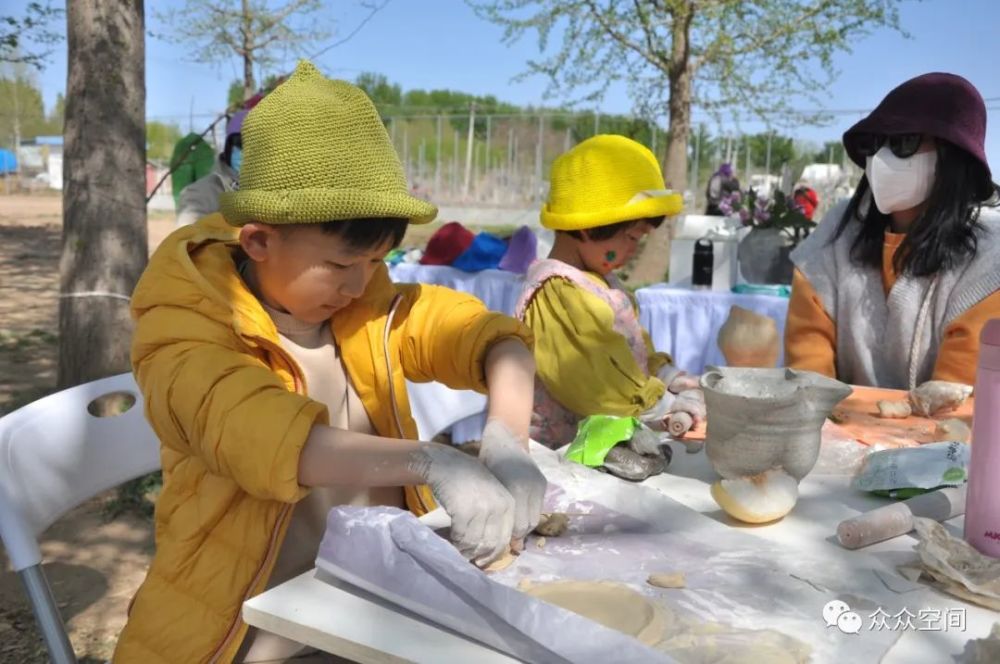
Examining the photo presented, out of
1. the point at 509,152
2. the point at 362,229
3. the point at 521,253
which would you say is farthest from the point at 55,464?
the point at 509,152

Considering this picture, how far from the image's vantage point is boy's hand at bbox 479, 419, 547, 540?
3.29ft

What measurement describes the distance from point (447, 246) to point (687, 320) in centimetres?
165

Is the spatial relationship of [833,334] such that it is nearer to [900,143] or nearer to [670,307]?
[900,143]

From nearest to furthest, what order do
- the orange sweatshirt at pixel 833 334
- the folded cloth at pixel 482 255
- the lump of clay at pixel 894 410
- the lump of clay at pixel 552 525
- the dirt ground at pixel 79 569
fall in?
the lump of clay at pixel 552 525 < the lump of clay at pixel 894 410 < the orange sweatshirt at pixel 833 334 < the dirt ground at pixel 79 569 < the folded cloth at pixel 482 255

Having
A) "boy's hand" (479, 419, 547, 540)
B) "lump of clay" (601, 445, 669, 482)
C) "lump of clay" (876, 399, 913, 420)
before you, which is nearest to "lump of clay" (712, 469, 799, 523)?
"lump of clay" (601, 445, 669, 482)

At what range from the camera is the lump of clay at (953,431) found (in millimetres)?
1519

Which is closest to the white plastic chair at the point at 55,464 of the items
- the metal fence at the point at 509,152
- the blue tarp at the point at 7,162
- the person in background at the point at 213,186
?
the person in background at the point at 213,186

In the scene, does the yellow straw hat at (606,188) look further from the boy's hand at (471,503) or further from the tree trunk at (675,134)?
the tree trunk at (675,134)

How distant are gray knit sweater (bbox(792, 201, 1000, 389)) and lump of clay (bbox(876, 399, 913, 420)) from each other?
0.45m

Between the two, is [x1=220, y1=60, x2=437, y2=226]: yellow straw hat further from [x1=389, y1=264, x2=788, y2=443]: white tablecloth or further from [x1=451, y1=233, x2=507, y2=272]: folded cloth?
[x1=451, y1=233, x2=507, y2=272]: folded cloth

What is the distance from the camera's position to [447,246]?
197 inches

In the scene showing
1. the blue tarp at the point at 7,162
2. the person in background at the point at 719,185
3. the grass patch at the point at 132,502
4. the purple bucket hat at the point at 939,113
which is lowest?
the grass patch at the point at 132,502

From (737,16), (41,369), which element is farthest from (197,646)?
(737,16)

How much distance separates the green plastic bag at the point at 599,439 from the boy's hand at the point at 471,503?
40 cm
